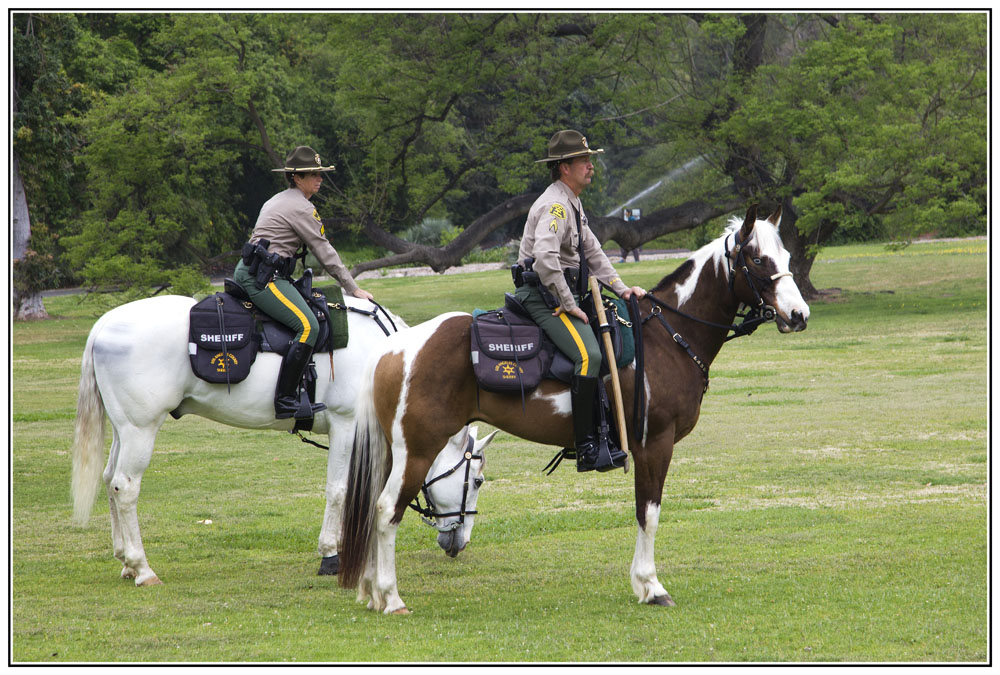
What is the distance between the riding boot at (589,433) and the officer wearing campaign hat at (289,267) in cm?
223

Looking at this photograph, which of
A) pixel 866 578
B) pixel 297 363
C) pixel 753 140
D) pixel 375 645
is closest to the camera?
pixel 375 645

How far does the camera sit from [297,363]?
794 centimetres

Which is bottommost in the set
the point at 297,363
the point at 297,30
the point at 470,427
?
the point at 470,427

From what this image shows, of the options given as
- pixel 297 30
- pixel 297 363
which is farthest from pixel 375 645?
pixel 297 30

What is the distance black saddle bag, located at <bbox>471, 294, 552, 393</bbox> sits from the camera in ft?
21.7

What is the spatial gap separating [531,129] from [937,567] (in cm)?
2257

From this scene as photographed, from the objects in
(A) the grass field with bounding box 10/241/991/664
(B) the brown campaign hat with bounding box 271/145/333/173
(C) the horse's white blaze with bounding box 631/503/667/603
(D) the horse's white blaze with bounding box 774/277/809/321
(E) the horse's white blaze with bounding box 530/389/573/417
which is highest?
(B) the brown campaign hat with bounding box 271/145/333/173

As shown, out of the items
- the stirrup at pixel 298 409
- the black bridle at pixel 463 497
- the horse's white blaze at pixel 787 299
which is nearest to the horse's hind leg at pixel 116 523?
the stirrup at pixel 298 409

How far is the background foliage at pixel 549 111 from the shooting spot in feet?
85.0

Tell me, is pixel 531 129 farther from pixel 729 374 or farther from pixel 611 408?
pixel 611 408

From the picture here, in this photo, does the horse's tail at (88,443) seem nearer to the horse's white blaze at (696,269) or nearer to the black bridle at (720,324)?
the black bridle at (720,324)

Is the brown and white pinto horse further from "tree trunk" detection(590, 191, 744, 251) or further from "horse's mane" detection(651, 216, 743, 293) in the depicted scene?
"tree trunk" detection(590, 191, 744, 251)

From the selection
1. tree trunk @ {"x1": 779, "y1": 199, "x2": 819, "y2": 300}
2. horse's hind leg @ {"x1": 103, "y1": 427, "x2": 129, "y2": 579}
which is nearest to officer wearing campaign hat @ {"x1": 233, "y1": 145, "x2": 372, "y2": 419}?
horse's hind leg @ {"x1": 103, "y1": 427, "x2": 129, "y2": 579}

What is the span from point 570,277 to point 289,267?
230 cm
